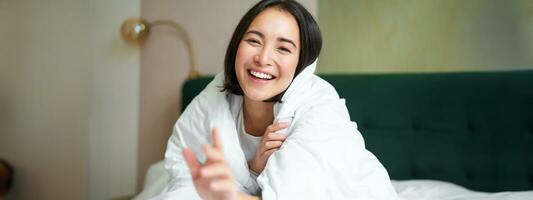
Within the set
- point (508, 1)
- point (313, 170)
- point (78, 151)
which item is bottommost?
point (78, 151)

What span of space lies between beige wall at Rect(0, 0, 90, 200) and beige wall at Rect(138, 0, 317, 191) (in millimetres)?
349

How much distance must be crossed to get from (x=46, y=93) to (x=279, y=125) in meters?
1.50

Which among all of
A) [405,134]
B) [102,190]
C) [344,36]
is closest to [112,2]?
[102,190]

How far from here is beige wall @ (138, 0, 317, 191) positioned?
204 cm

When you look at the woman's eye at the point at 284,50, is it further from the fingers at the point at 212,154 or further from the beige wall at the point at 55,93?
the beige wall at the point at 55,93

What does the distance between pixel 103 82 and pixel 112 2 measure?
1.42 ft

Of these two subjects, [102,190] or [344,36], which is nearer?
[344,36]

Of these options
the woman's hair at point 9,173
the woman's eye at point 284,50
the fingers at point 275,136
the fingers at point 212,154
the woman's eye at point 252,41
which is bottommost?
the woman's hair at point 9,173

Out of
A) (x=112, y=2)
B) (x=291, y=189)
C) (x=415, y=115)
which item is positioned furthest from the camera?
(x=112, y=2)

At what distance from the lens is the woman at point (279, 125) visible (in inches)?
33.0

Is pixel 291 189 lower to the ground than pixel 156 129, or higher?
higher

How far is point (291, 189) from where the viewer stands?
2.61ft

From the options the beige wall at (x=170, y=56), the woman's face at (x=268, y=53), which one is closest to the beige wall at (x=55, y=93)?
the beige wall at (x=170, y=56)

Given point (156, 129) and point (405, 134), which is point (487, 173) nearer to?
point (405, 134)
